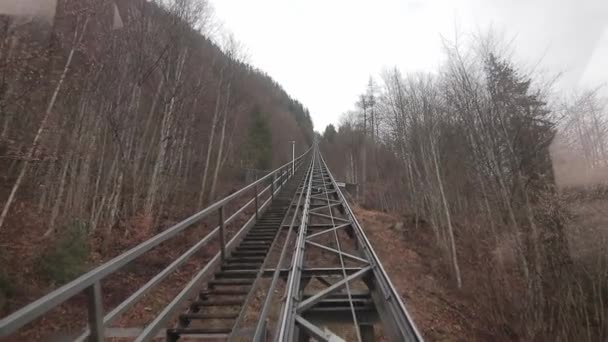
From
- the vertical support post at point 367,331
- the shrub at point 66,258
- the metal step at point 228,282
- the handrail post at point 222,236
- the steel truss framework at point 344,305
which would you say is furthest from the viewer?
the shrub at point 66,258

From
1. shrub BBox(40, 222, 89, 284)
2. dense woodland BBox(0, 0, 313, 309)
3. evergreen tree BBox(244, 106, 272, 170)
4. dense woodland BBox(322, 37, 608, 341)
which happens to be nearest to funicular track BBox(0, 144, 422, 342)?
shrub BBox(40, 222, 89, 284)

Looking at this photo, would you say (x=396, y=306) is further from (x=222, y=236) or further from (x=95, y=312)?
(x=222, y=236)

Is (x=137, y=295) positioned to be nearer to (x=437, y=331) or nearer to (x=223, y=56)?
(x=437, y=331)

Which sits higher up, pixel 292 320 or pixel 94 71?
pixel 94 71

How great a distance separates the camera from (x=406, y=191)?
83.0 ft

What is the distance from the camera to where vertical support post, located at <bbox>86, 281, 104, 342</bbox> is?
1568mm

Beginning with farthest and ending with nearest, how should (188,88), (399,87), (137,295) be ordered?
(399,87) → (188,88) → (137,295)

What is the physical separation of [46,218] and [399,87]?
2047cm

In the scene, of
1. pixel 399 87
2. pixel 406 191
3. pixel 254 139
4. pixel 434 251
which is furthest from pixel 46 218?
pixel 254 139

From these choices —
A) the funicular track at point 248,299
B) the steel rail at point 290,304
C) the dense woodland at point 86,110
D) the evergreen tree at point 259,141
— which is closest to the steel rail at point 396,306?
the funicular track at point 248,299

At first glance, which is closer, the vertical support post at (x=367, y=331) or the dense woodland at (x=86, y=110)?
the vertical support post at (x=367, y=331)

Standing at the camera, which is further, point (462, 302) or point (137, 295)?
point (462, 302)

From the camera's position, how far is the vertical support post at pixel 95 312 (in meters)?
1.57

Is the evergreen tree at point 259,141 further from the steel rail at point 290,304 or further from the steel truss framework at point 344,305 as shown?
the steel truss framework at point 344,305
